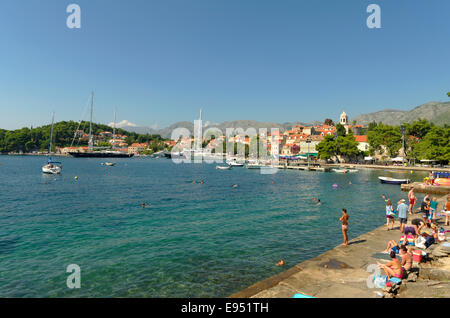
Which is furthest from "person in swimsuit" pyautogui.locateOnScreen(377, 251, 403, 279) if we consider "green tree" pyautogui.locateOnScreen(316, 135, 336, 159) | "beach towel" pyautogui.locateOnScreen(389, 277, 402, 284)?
"green tree" pyautogui.locateOnScreen(316, 135, 336, 159)

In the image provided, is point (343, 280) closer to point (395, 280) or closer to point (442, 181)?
point (395, 280)

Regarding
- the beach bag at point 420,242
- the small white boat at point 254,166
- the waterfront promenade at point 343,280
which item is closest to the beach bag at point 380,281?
the waterfront promenade at point 343,280

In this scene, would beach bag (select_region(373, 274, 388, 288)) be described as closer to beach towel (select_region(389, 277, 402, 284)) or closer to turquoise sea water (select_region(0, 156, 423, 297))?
beach towel (select_region(389, 277, 402, 284))

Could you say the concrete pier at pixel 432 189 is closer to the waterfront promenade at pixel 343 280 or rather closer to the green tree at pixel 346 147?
the waterfront promenade at pixel 343 280

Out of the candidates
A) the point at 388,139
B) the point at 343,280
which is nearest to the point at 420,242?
the point at 343,280

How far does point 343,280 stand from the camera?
337 inches

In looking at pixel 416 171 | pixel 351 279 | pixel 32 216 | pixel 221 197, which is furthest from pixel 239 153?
pixel 351 279

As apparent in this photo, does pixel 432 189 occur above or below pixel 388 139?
below

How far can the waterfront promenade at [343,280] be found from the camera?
753 cm

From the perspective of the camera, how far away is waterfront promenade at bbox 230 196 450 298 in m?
7.53

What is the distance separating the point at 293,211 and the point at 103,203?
20259 millimetres

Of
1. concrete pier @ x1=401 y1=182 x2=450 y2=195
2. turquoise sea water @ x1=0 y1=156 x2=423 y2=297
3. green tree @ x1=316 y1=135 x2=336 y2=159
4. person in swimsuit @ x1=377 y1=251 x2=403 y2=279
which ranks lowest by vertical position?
turquoise sea water @ x1=0 y1=156 x2=423 y2=297
